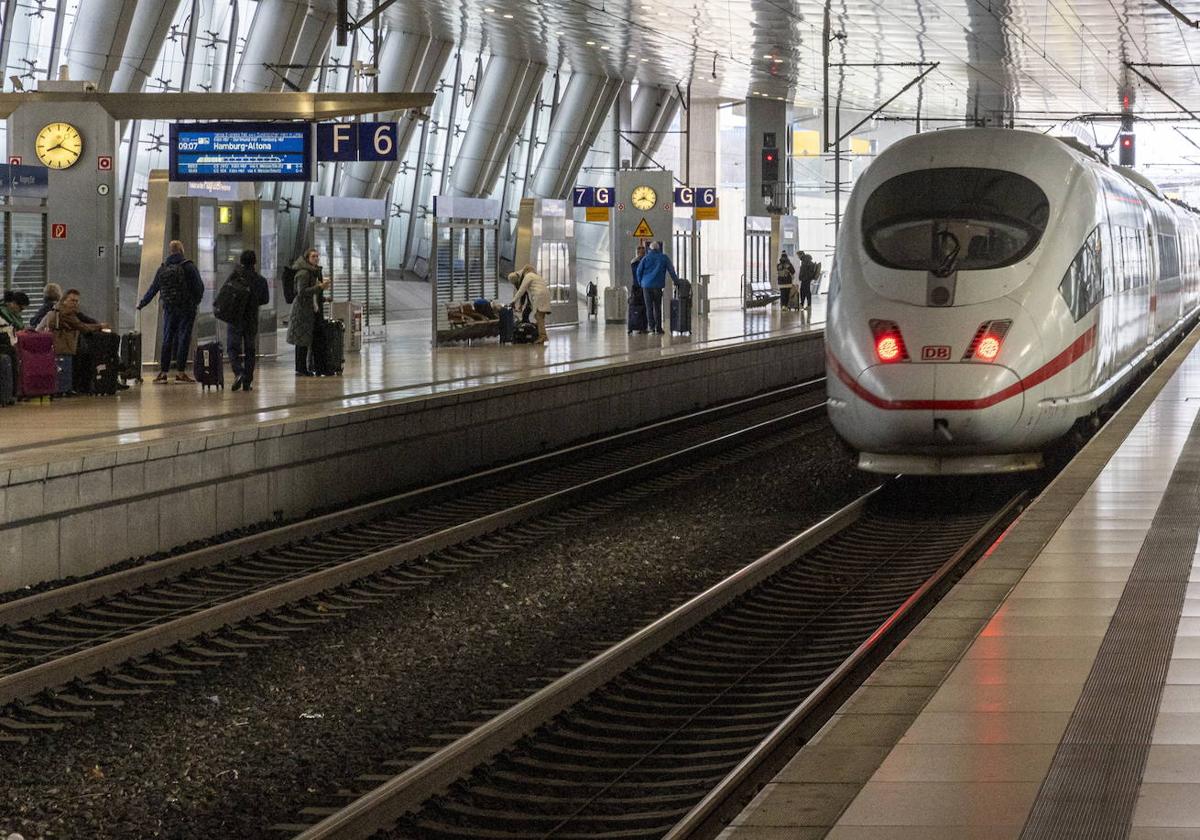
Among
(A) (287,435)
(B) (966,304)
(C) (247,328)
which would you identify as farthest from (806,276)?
(B) (966,304)

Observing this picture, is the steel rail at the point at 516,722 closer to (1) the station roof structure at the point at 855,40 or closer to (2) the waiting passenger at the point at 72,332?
(2) the waiting passenger at the point at 72,332

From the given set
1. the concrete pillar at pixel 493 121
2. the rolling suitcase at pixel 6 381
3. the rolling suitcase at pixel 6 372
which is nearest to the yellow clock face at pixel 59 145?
the rolling suitcase at pixel 6 372

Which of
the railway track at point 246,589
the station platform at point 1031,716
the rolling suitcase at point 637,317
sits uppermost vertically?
the rolling suitcase at point 637,317

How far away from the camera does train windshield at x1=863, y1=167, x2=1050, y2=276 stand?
12.3 metres

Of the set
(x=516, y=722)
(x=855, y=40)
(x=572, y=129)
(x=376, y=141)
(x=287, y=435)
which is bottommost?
(x=516, y=722)

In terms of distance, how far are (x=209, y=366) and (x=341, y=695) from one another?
9.91 meters

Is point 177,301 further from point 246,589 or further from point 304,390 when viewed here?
point 246,589

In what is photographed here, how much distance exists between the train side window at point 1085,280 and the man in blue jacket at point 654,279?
15548 millimetres

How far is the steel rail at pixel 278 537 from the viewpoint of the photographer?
9.34 meters

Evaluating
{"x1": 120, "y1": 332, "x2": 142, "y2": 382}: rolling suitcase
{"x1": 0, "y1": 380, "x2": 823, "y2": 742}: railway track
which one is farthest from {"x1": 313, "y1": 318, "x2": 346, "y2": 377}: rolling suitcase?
{"x1": 0, "y1": 380, "x2": 823, "y2": 742}: railway track

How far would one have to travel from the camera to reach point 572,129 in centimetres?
4778

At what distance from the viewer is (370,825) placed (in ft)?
18.2

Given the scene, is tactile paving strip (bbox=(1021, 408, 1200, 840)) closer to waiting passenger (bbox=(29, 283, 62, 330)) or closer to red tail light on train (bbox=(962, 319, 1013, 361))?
red tail light on train (bbox=(962, 319, 1013, 361))

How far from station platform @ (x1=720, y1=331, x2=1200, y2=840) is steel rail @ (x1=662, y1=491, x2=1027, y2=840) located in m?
0.41
